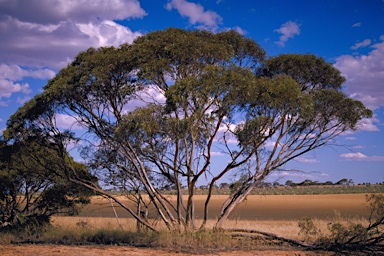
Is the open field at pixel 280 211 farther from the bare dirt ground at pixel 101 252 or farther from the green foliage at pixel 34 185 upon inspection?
the bare dirt ground at pixel 101 252

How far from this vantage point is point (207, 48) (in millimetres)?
16656

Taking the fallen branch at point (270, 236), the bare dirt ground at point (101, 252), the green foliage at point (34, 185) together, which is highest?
the green foliage at point (34, 185)

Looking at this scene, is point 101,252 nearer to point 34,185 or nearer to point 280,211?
point 34,185

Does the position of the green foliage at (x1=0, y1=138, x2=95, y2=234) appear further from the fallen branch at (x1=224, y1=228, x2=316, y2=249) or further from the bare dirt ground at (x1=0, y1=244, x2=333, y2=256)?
the fallen branch at (x1=224, y1=228, x2=316, y2=249)

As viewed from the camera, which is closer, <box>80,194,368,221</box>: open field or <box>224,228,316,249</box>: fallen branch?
<box>224,228,316,249</box>: fallen branch

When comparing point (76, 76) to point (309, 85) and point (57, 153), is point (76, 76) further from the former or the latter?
point (309, 85)

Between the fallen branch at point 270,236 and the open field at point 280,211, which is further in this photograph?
the open field at point 280,211

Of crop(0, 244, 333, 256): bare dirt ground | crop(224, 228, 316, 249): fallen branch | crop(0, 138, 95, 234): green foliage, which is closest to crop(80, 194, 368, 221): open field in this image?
crop(0, 138, 95, 234): green foliage

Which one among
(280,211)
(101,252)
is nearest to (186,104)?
(101,252)

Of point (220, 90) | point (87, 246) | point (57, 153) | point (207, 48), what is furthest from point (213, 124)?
point (57, 153)

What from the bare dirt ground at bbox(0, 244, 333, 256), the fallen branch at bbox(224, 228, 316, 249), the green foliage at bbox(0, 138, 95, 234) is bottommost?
the bare dirt ground at bbox(0, 244, 333, 256)

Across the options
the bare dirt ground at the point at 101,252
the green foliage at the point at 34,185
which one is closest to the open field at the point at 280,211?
the green foliage at the point at 34,185

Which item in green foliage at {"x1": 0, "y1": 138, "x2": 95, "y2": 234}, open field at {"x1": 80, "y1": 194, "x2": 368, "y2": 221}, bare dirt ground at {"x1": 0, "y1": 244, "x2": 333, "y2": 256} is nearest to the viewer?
bare dirt ground at {"x1": 0, "y1": 244, "x2": 333, "y2": 256}

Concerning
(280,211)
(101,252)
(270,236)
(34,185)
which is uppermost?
(34,185)
